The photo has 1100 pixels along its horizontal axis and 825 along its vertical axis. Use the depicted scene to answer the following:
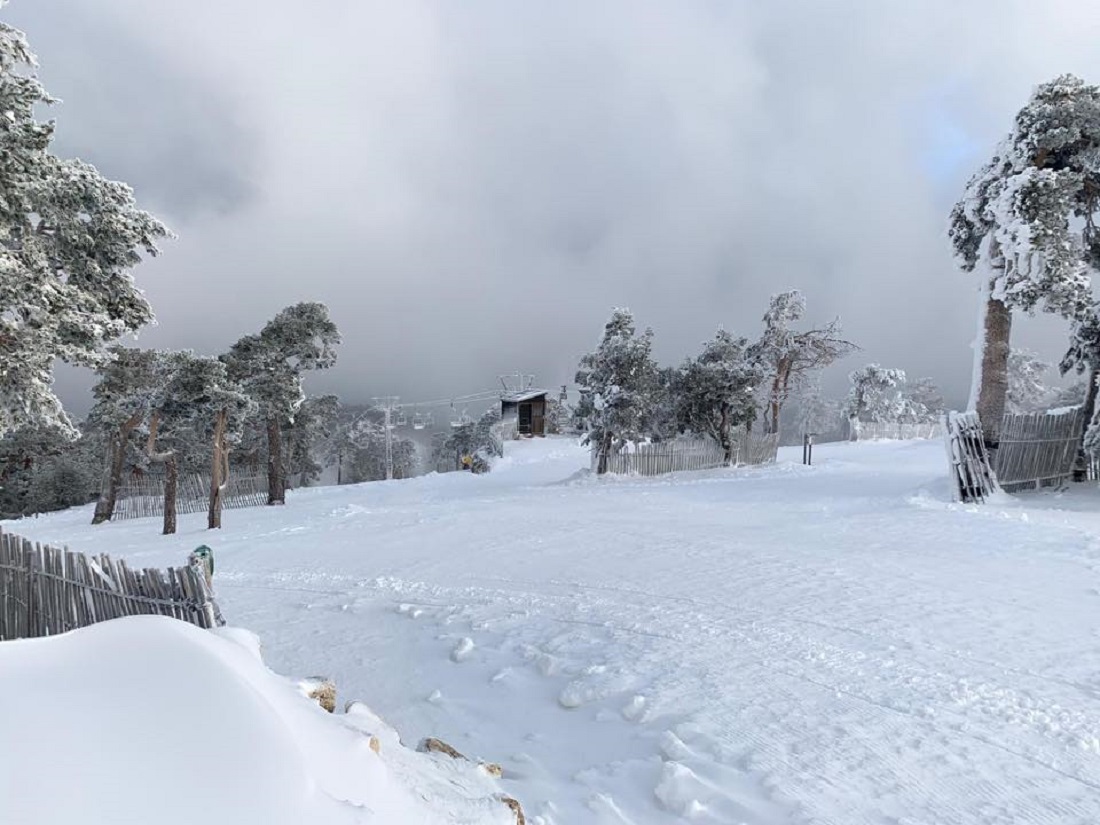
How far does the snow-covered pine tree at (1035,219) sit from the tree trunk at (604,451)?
41.0 ft

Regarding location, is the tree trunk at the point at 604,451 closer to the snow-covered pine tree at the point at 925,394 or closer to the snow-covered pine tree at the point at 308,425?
the snow-covered pine tree at the point at 308,425

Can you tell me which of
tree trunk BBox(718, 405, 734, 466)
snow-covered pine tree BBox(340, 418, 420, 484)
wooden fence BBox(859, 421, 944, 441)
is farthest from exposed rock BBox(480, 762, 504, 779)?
snow-covered pine tree BBox(340, 418, 420, 484)

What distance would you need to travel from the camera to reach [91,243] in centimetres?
947

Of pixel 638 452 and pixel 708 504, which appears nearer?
pixel 708 504

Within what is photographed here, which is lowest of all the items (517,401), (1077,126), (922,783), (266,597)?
(266,597)

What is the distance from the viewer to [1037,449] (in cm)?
1331

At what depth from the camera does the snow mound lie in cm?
188

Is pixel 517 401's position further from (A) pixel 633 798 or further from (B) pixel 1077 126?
(A) pixel 633 798

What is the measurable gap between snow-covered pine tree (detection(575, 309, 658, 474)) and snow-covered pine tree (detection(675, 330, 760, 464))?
9.01ft

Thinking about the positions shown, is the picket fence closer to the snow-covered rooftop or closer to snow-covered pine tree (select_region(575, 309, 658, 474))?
snow-covered pine tree (select_region(575, 309, 658, 474))

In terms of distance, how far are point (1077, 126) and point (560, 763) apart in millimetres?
15901

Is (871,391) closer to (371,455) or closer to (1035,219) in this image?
(1035,219)

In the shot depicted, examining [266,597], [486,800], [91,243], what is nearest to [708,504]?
[266,597]

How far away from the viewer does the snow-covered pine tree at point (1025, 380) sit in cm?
4741
